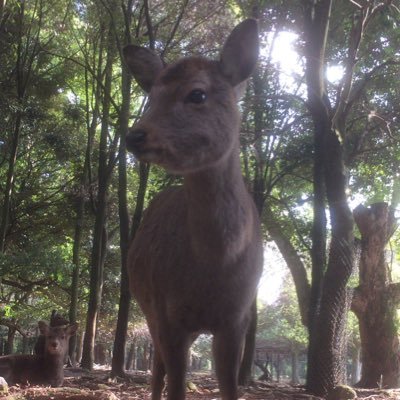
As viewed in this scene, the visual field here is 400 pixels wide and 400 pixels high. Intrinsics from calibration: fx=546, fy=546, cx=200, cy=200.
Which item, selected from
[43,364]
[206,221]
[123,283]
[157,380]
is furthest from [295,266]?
[206,221]

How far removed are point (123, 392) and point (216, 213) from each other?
5.10 m

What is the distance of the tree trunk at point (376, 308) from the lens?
30.5ft

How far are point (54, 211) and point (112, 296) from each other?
11.1 feet

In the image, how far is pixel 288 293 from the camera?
32219 mm

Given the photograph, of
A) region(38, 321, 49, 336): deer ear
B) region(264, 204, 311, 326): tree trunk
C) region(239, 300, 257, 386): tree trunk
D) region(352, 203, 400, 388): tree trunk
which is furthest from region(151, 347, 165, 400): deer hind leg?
region(264, 204, 311, 326): tree trunk

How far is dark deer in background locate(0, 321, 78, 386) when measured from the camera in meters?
8.01

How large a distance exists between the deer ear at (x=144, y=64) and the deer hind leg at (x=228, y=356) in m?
1.45

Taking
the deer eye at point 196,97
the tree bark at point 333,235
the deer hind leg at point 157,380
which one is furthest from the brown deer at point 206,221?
the tree bark at point 333,235

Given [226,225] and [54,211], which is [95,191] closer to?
[54,211]

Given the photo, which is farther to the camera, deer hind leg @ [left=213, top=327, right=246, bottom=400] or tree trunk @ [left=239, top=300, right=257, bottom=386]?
tree trunk @ [left=239, top=300, right=257, bottom=386]

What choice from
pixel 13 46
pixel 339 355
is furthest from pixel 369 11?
pixel 13 46

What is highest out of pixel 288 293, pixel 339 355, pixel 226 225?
pixel 288 293

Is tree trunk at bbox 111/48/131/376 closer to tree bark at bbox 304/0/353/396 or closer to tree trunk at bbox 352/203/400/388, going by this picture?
tree bark at bbox 304/0/353/396

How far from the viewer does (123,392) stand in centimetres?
709
